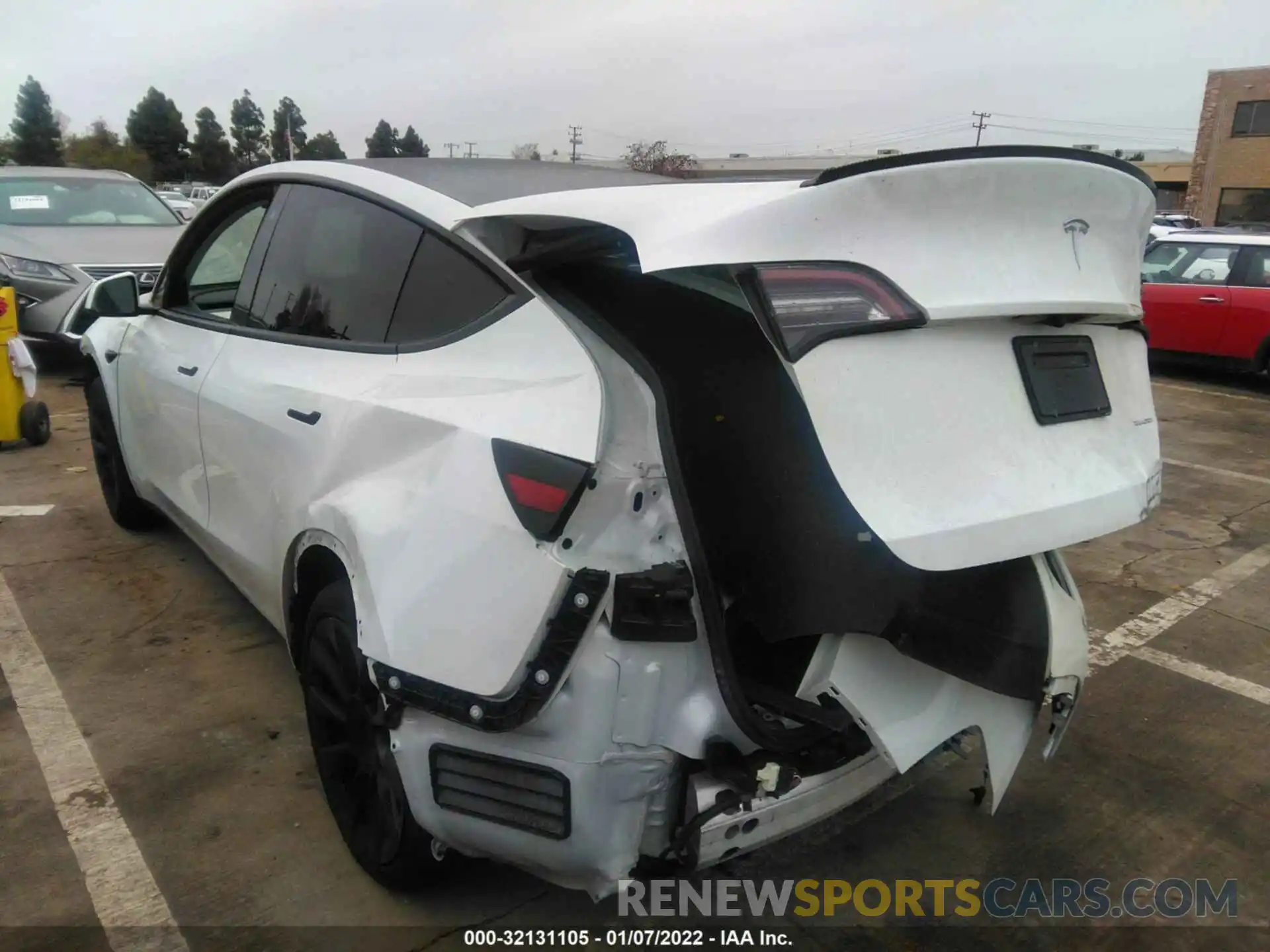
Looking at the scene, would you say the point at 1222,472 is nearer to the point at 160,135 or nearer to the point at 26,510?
the point at 26,510

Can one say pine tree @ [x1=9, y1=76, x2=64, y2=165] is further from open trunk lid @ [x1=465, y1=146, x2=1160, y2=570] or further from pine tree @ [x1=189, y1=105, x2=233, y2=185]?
open trunk lid @ [x1=465, y1=146, x2=1160, y2=570]

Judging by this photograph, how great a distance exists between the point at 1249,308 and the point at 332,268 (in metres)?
9.71

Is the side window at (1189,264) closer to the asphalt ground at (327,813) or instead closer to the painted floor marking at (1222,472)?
the painted floor marking at (1222,472)

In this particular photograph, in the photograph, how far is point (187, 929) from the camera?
2.19 m

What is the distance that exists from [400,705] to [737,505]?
2.66ft

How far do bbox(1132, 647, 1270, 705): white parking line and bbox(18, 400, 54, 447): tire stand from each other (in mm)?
6388

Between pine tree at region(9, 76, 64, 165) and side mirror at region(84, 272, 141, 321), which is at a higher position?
pine tree at region(9, 76, 64, 165)

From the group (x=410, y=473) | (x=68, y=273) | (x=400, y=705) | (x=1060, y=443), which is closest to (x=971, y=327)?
(x=1060, y=443)

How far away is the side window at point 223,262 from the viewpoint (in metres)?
3.20

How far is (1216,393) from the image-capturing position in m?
9.53

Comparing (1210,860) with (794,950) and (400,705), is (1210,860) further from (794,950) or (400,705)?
(400,705)

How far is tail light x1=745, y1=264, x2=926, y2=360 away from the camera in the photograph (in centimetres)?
162

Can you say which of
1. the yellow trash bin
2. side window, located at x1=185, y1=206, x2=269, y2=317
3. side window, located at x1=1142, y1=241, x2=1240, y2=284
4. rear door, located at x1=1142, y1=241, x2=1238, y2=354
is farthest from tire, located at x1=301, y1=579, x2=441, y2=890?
side window, located at x1=1142, y1=241, x2=1240, y2=284

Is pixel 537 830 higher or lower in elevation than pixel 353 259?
lower
